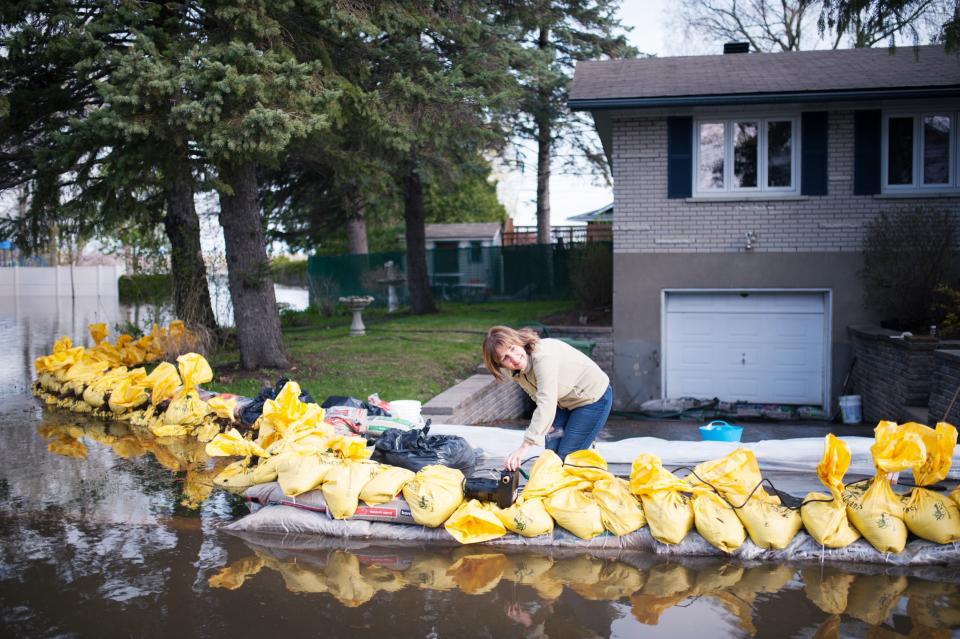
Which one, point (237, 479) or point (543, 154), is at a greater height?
point (543, 154)

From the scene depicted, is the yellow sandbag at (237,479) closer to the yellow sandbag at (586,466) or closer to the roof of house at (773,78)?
the yellow sandbag at (586,466)

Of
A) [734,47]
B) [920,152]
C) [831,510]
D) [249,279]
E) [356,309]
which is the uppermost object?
[734,47]

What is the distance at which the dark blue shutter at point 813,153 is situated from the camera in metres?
13.9

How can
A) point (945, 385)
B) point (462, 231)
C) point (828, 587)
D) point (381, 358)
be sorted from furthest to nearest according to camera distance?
1. point (462, 231)
2. point (381, 358)
3. point (945, 385)
4. point (828, 587)

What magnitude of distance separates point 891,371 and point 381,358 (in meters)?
7.77

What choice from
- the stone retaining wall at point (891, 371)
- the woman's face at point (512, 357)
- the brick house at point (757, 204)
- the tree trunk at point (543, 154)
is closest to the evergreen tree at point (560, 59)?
the tree trunk at point (543, 154)

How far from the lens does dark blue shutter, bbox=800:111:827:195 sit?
13930 mm

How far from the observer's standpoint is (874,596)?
4684mm

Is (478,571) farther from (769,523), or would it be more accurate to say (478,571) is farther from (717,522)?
(769,523)

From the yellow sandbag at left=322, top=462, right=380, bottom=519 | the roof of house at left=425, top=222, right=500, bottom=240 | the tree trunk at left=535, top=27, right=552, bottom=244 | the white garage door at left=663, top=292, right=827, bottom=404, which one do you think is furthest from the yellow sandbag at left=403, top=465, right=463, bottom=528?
the roof of house at left=425, top=222, right=500, bottom=240

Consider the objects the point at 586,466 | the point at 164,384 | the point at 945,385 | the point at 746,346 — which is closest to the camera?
the point at 586,466

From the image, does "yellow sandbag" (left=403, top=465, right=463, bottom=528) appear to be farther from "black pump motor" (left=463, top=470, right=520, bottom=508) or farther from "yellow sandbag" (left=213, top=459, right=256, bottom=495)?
"yellow sandbag" (left=213, top=459, right=256, bottom=495)

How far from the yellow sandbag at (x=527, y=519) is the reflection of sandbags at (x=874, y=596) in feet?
6.08

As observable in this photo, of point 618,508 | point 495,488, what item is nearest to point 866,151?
point 618,508
